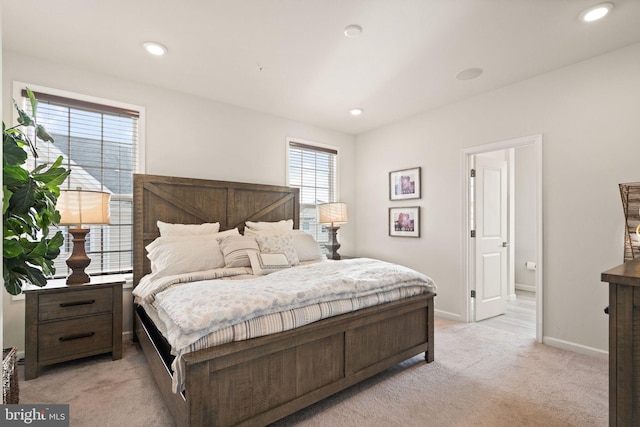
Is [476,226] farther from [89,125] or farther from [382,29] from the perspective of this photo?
[89,125]

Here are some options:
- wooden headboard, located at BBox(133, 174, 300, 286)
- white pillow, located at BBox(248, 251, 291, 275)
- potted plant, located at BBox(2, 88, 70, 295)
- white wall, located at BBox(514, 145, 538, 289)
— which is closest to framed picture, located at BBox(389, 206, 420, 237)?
wooden headboard, located at BBox(133, 174, 300, 286)

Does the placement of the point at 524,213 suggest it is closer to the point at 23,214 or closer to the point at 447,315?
the point at 447,315

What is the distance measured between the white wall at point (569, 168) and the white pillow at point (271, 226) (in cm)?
191

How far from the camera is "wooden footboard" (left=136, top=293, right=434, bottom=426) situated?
62.7 inches

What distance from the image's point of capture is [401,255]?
445 centimetres

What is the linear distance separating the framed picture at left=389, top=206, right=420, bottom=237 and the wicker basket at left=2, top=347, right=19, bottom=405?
12.9ft

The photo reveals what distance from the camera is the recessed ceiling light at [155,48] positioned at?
8.54 ft

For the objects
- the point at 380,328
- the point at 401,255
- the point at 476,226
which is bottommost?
the point at 380,328

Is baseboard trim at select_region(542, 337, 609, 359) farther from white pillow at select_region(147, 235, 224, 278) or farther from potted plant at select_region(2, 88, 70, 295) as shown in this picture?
potted plant at select_region(2, 88, 70, 295)

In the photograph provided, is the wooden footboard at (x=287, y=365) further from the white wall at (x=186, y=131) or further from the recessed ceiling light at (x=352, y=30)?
the recessed ceiling light at (x=352, y=30)

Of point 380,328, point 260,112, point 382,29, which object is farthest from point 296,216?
point 382,29

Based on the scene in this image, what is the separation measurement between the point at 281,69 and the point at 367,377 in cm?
275

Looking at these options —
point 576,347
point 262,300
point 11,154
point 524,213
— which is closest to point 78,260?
point 11,154

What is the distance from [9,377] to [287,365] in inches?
56.1
